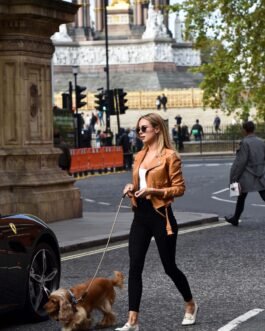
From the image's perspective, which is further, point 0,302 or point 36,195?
point 36,195

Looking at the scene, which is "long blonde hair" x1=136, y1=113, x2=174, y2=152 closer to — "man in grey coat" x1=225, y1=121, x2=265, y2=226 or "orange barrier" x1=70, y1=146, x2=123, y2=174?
"man in grey coat" x1=225, y1=121, x2=265, y2=226

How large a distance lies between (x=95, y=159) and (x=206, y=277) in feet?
121

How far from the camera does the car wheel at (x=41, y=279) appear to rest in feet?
39.0

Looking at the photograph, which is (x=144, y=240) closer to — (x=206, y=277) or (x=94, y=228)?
(x=206, y=277)

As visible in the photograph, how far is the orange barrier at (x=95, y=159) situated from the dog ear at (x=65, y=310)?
119 ft

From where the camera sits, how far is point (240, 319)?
468 inches

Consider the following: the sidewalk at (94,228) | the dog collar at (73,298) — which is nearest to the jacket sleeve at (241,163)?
the sidewalk at (94,228)

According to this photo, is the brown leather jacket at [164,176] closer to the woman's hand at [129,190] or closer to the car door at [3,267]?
the woman's hand at [129,190]

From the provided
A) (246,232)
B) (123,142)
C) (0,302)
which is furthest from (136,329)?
(123,142)

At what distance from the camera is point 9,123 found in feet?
75.9

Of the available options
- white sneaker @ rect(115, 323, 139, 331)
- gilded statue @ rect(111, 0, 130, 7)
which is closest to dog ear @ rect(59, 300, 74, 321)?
white sneaker @ rect(115, 323, 139, 331)

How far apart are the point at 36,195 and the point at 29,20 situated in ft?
9.06

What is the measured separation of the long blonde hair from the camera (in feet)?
36.3

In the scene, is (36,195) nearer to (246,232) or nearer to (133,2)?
(246,232)
